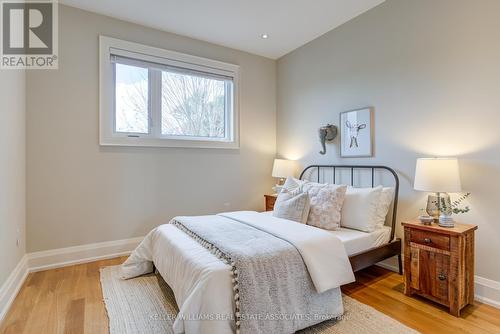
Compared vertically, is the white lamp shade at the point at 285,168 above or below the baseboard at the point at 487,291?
above

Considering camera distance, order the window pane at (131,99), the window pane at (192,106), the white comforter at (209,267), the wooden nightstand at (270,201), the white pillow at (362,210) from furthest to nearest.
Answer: the wooden nightstand at (270,201)
the window pane at (192,106)
the window pane at (131,99)
the white pillow at (362,210)
the white comforter at (209,267)

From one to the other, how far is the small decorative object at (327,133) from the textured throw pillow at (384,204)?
40.1 inches

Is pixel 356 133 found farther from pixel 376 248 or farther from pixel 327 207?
pixel 376 248

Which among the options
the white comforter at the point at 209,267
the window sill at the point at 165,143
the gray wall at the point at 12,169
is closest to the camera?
the white comforter at the point at 209,267

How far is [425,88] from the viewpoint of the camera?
2.55 m

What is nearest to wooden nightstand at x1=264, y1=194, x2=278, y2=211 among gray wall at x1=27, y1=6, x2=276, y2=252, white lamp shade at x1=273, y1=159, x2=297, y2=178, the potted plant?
white lamp shade at x1=273, y1=159, x2=297, y2=178

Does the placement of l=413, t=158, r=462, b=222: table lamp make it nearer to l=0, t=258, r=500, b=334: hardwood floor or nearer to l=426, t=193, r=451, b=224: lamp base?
l=426, t=193, r=451, b=224: lamp base

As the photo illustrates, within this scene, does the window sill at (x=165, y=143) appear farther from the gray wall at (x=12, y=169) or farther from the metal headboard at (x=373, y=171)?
the metal headboard at (x=373, y=171)

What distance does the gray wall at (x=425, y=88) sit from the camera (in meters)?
2.15

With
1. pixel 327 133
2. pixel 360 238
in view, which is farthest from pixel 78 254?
pixel 327 133

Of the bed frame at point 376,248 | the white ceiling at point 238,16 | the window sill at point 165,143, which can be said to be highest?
the white ceiling at point 238,16

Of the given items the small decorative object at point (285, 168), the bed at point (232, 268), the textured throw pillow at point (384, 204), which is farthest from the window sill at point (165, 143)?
the textured throw pillow at point (384, 204)

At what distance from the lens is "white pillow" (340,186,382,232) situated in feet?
8.30

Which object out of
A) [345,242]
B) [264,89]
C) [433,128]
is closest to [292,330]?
[345,242]
